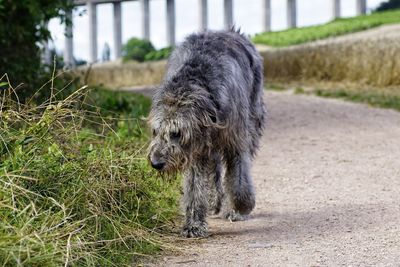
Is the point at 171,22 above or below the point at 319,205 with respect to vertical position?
above

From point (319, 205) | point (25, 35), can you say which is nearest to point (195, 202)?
point (319, 205)

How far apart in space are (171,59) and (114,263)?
2.28 meters

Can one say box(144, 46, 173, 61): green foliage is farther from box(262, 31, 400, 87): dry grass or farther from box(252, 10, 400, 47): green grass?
box(262, 31, 400, 87): dry grass

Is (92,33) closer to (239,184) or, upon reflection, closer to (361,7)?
(361,7)

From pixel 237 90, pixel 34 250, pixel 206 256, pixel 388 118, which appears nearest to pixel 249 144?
pixel 237 90

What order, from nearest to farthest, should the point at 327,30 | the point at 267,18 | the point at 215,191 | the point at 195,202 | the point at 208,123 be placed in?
the point at 208,123
the point at 195,202
the point at 215,191
the point at 327,30
the point at 267,18

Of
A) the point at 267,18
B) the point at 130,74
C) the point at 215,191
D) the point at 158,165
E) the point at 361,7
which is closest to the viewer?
the point at 158,165

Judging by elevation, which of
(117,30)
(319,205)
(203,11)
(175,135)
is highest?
(203,11)

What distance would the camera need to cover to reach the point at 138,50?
37.0m

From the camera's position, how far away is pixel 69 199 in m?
6.11

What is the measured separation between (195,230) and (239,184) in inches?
28.3

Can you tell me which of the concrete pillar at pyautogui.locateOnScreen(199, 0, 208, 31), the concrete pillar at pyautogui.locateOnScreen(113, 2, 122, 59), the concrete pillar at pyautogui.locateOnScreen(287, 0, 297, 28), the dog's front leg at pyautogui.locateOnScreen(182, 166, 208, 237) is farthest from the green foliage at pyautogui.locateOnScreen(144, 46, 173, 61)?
the dog's front leg at pyautogui.locateOnScreen(182, 166, 208, 237)

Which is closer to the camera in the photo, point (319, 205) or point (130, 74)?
point (319, 205)

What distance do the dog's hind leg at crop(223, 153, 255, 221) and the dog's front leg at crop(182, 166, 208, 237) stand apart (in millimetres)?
435
